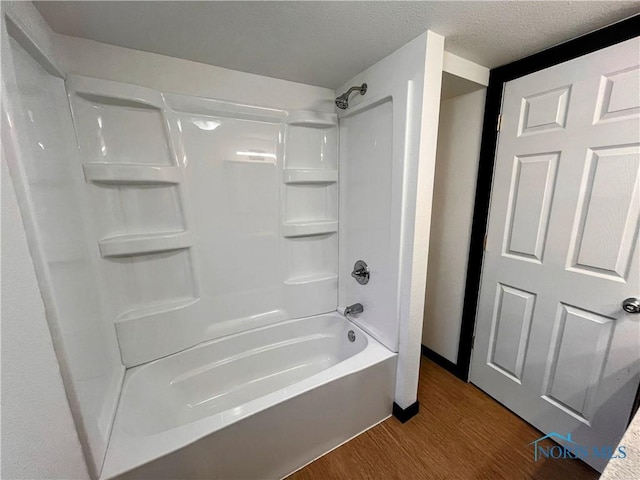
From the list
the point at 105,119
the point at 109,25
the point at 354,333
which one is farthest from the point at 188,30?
the point at 354,333

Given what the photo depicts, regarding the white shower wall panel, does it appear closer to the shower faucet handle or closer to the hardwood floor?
the shower faucet handle

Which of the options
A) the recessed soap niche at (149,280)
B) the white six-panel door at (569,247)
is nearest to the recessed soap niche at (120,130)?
the recessed soap niche at (149,280)

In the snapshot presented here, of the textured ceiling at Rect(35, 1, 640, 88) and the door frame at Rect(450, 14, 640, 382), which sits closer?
the textured ceiling at Rect(35, 1, 640, 88)

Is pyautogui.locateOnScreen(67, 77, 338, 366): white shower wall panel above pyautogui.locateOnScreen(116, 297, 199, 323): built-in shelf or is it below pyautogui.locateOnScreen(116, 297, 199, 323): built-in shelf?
above

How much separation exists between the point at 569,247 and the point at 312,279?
153cm

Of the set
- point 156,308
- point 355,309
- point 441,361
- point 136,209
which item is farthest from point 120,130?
point 441,361

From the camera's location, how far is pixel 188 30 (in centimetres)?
114

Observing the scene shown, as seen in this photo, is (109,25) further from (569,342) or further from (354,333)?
(569,342)

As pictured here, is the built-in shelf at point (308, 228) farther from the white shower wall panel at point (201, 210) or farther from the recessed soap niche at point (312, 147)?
the recessed soap niche at point (312, 147)

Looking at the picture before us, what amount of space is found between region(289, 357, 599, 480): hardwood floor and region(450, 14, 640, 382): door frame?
1.09ft

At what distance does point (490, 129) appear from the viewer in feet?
5.04

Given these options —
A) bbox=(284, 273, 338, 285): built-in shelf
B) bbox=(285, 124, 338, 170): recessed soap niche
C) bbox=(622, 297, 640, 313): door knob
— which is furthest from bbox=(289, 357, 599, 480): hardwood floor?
bbox=(285, 124, 338, 170): recessed soap niche

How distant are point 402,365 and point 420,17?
1747 mm

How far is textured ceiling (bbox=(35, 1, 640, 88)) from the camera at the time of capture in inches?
38.8
